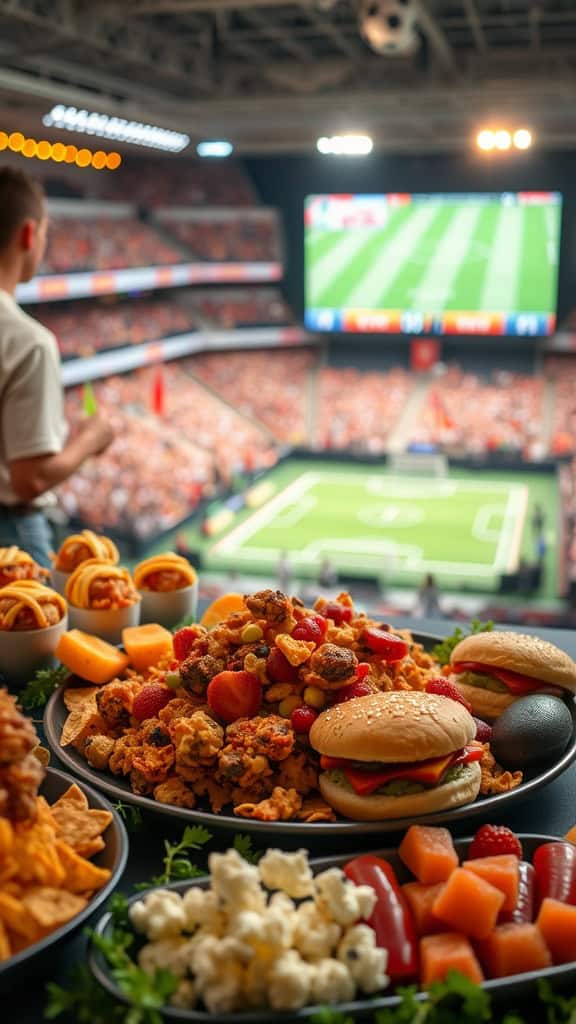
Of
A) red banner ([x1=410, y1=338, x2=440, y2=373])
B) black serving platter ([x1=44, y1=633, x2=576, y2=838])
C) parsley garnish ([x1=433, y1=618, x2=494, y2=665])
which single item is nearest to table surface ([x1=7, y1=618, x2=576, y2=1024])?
black serving platter ([x1=44, y1=633, x2=576, y2=838])

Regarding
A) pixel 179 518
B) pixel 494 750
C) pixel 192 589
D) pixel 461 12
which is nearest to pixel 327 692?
pixel 494 750

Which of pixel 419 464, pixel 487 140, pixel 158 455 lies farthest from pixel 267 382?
pixel 487 140

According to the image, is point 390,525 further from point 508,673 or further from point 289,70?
point 508,673

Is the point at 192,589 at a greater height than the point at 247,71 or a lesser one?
lesser

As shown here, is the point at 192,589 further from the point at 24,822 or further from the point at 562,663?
the point at 24,822

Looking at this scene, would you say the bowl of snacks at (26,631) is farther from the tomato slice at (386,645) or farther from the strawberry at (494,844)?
the strawberry at (494,844)

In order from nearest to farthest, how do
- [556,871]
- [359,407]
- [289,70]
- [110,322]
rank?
[556,871], [289,70], [110,322], [359,407]
